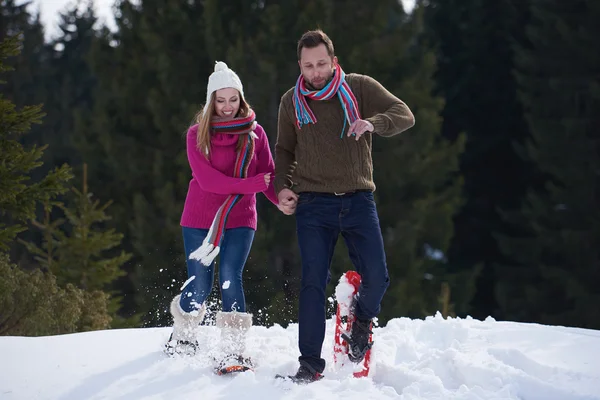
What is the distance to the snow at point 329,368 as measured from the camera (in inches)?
157

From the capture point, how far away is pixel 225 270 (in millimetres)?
4500

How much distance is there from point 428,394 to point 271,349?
4.04 feet

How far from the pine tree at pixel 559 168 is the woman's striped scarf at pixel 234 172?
12.6m

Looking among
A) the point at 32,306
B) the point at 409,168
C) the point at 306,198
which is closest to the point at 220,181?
the point at 306,198

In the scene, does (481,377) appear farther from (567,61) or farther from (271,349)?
(567,61)

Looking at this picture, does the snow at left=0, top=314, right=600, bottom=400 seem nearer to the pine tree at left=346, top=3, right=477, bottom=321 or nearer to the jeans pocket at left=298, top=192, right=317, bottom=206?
the jeans pocket at left=298, top=192, right=317, bottom=206

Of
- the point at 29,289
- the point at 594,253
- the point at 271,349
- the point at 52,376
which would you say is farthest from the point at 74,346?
the point at 594,253

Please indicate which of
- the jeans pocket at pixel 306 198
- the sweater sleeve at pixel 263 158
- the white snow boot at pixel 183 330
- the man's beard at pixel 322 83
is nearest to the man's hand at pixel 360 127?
the man's beard at pixel 322 83

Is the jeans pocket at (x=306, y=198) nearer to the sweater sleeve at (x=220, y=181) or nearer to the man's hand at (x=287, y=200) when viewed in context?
the man's hand at (x=287, y=200)

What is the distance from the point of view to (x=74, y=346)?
4.79 m

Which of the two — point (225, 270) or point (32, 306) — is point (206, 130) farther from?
point (32, 306)

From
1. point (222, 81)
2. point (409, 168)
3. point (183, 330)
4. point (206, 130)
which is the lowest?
point (183, 330)

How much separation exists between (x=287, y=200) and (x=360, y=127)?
0.62 metres

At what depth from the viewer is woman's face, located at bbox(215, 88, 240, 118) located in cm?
454
